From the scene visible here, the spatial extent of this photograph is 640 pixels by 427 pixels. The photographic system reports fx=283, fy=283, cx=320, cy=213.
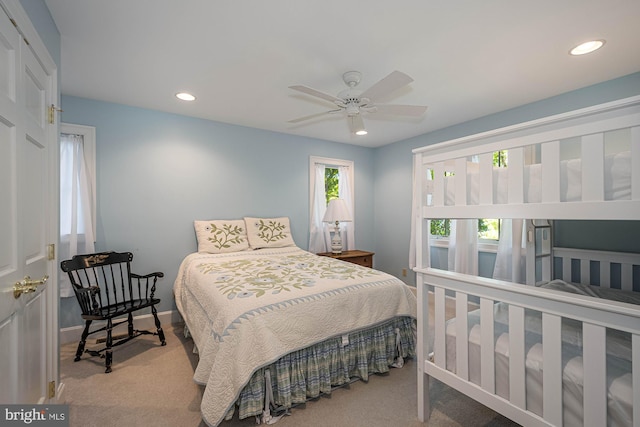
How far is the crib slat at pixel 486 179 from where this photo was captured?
1.44m

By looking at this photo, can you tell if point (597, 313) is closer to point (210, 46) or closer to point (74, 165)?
point (210, 46)

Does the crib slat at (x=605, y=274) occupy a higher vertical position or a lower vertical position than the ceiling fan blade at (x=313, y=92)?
lower

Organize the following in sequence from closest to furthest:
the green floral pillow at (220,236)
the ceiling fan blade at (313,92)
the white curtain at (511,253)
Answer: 1. the ceiling fan blade at (313,92)
2. the white curtain at (511,253)
3. the green floral pillow at (220,236)

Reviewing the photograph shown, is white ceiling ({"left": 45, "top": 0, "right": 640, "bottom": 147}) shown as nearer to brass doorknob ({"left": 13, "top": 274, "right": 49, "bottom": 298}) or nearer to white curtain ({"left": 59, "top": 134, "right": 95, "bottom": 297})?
white curtain ({"left": 59, "top": 134, "right": 95, "bottom": 297})

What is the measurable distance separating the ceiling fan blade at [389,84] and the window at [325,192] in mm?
2316

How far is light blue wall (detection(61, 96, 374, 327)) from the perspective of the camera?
3020mm

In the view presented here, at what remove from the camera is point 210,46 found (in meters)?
2.02

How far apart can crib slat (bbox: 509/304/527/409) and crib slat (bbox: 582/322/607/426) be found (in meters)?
0.22

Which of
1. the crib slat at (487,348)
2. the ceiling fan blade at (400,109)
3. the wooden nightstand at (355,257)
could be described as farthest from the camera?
the wooden nightstand at (355,257)

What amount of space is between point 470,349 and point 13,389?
2134 millimetres

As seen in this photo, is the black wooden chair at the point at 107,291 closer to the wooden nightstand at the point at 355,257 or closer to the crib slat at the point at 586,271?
the wooden nightstand at the point at 355,257

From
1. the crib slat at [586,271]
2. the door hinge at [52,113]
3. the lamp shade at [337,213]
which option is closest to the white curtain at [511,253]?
the crib slat at [586,271]

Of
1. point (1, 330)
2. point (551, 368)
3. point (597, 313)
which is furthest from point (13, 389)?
point (597, 313)

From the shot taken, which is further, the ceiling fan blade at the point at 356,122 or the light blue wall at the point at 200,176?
the light blue wall at the point at 200,176
